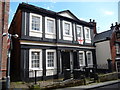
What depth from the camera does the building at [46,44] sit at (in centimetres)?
1161

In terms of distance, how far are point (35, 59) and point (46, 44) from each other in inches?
79.0

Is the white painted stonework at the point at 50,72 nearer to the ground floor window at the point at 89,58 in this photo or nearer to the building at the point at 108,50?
the ground floor window at the point at 89,58

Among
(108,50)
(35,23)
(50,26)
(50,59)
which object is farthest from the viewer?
(108,50)

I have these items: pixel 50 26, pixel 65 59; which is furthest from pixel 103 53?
Result: pixel 50 26

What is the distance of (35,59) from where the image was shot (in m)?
12.2

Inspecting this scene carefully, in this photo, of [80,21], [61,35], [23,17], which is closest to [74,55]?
[61,35]

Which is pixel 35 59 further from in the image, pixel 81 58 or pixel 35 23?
pixel 81 58

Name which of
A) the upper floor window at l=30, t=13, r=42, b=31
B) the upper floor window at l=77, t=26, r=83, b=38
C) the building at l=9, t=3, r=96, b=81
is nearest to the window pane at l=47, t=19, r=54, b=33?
the building at l=9, t=3, r=96, b=81

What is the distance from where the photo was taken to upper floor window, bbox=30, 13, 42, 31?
12.6 meters

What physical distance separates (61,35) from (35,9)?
4.24m

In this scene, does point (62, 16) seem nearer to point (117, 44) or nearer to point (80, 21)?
point (80, 21)

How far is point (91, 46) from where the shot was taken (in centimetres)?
1777

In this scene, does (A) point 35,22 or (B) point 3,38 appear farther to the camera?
(A) point 35,22

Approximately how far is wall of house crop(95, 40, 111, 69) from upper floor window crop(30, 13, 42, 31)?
34.1ft
